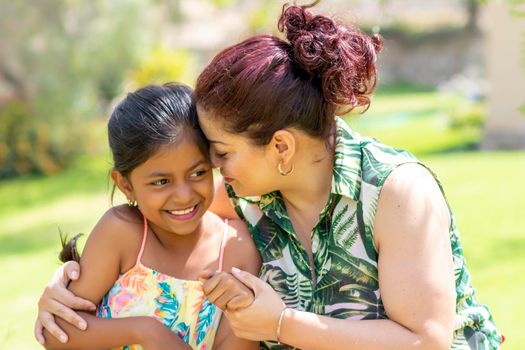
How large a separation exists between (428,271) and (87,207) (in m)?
11.1

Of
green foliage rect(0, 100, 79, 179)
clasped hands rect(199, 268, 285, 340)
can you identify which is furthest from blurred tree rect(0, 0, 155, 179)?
clasped hands rect(199, 268, 285, 340)

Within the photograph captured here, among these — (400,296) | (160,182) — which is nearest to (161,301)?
(160,182)

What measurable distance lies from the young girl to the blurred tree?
39.2 feet

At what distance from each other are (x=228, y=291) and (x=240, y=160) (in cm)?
48

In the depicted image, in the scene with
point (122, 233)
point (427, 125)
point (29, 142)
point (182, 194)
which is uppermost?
point (427, 125)

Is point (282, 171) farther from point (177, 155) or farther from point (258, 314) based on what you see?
point (258, 314)

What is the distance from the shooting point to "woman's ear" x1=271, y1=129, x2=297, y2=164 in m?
2.95

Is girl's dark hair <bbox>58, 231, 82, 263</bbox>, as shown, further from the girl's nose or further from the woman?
the girl's nose

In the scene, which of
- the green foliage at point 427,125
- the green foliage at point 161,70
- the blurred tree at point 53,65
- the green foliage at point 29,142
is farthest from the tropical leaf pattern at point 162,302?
the green foliage at point 161,70

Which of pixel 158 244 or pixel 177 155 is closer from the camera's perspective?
pixel 177 155

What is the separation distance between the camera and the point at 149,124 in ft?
10.2

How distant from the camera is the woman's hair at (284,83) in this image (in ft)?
9.63

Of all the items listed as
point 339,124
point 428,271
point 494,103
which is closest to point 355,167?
point 339,124

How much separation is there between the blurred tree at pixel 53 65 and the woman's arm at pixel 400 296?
12573 mm
